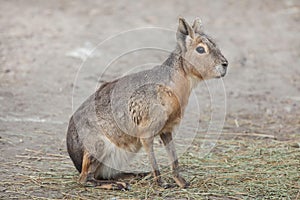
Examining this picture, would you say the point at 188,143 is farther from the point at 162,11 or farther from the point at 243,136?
the point at 162,11

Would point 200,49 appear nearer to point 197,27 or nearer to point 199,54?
point 199,54

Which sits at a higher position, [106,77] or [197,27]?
[197,27]

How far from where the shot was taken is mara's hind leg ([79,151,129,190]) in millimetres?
4004

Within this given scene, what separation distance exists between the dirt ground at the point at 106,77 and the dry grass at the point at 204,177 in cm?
1

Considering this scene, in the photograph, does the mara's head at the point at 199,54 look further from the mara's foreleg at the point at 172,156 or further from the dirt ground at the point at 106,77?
the dirt ground at the point at 106,77

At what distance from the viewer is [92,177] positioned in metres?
4.07

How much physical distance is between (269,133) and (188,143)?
834 mm

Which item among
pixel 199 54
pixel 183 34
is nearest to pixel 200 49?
pixel 199 54

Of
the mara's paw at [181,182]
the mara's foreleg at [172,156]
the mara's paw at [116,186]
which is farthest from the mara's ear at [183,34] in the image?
the mara's paw at [116,186]

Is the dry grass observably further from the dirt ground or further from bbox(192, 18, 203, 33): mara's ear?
bbox(192, 18, 203, 33): mara's ear

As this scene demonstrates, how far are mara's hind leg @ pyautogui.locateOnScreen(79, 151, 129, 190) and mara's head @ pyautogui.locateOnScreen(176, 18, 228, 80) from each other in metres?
0.90

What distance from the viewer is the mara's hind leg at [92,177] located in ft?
13.1

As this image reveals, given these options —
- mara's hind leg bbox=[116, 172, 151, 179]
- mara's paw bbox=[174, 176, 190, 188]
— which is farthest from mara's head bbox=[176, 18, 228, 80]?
mara's hind leg bbox=[116, 172, 151, 179]

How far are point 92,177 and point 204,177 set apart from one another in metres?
0.80
